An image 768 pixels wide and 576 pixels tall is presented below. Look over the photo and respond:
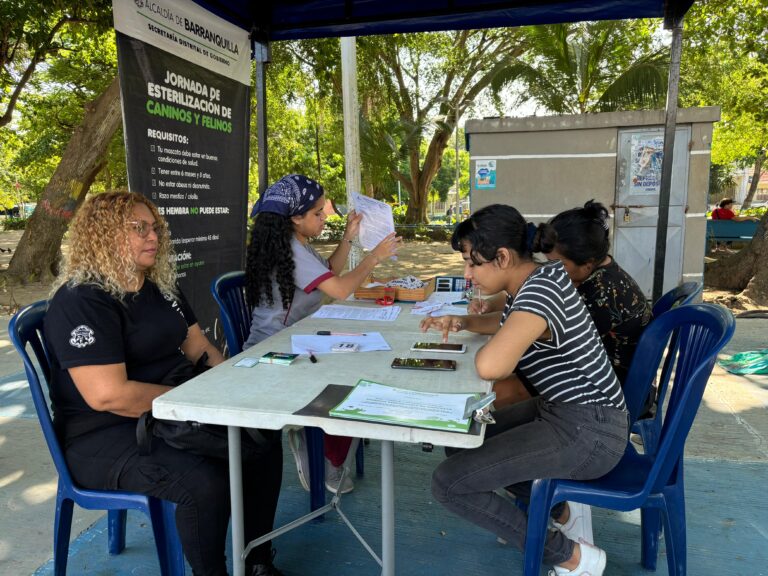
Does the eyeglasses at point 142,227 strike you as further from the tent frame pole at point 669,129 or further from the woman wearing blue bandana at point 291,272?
the tent frame pole at point 669,129

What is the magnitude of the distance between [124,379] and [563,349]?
1.40 meters

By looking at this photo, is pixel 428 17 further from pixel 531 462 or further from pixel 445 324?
pixel 531 462

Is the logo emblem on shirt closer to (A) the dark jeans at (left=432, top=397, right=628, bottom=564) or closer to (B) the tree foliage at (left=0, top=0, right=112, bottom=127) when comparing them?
(A) the dark jeans at (left=432, top=397, right=628, bottom=564)

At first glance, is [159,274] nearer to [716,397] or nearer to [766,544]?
[766,544]

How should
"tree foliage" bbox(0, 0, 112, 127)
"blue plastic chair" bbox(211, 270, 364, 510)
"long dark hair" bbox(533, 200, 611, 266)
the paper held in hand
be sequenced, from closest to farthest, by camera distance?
the paper held in hand, "long dark hair" bbox(533, 200, 611, 266), "blue plastic chair" bbox(211, 270, 364, 510), "tree foliage" bbox(0, 0, 112, 127)

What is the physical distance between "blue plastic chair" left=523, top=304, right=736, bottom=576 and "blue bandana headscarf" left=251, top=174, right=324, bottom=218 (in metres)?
1.65

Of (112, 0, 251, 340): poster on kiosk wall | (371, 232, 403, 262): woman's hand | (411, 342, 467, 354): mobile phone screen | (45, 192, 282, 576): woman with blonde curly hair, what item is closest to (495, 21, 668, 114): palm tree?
(112, 0, 251, 340): poster on kiosk wall

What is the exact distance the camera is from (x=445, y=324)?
2.25m

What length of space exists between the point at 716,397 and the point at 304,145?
2319cm

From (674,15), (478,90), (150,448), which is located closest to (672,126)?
(674,15)

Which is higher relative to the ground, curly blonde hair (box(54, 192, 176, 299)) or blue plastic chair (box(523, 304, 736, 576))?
curly blonde hair (box(54, 192, 176, 299))

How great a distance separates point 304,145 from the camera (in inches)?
990

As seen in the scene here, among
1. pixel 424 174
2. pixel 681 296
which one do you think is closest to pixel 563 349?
pixel 681 296

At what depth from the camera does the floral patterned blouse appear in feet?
7.74
